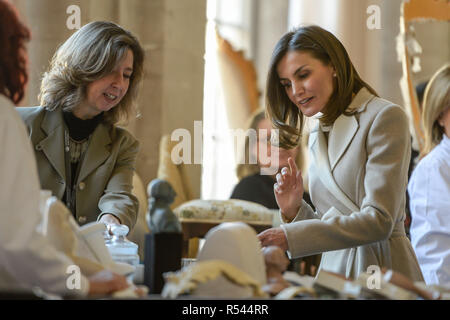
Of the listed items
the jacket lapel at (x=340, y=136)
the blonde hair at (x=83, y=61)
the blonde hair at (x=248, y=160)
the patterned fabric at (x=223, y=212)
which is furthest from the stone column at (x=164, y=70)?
the jacket lapel at (x=340, y=136)

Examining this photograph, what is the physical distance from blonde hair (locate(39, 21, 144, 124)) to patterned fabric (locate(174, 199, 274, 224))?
2.03m

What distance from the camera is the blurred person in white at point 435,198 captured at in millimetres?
3227

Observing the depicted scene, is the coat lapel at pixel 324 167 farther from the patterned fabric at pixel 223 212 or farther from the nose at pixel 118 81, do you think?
the patterned fabric at pixel 223 212

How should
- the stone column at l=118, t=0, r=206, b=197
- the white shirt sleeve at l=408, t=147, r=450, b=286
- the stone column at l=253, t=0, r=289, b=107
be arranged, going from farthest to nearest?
1. the stone column at l=253, t=0, r=289, b=107
2. the stone column at l=118, t=0, r=206, b=197
3. the white shirt sleeve at l=408, t=147, r=450, b=286

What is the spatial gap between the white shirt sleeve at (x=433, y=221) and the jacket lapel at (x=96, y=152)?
1.53 m

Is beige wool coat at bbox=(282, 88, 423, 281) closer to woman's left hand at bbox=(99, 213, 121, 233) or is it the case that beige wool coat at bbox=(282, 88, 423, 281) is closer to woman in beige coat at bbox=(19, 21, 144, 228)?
woman's left hand at bbox=(99, 213, 121, 233)

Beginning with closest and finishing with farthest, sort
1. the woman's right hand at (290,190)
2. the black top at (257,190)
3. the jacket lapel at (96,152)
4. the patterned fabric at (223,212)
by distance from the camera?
the woman's right hand at (290,190) → the jacket lapel at (96,152) → the patterned fabric at (223,212) → the black top at (257,190)

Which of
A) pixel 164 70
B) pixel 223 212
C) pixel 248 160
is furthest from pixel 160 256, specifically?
pixel 164 70

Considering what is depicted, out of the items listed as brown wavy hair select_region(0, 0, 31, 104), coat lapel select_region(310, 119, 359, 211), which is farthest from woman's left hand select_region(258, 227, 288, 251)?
brown wavy hair select_region(0, 0, 31, 104)

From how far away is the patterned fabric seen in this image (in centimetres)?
526

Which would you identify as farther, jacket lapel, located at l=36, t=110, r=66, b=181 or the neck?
the neck

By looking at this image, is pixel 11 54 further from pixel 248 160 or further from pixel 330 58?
pixel 248 160

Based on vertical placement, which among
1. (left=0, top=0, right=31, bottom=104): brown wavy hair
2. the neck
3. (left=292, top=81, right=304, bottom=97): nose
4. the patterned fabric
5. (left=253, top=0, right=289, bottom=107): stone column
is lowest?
the patterned fabric
